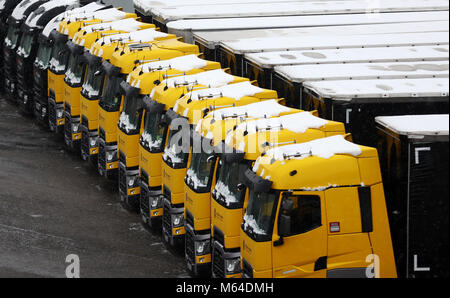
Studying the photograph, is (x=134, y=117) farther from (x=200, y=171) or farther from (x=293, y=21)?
(x=293, y=21)

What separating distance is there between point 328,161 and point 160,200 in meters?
5.61

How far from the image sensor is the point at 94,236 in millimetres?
18984

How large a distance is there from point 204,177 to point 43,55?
41.1ft

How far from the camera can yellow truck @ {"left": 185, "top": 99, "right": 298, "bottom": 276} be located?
623 inches

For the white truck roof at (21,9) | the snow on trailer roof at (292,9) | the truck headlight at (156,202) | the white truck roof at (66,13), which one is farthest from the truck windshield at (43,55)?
the truck headlight at (156,202)

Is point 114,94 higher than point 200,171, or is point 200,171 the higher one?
point 114,94

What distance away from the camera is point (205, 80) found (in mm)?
19500

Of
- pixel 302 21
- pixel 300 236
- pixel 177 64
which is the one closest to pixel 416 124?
pixel 300 236

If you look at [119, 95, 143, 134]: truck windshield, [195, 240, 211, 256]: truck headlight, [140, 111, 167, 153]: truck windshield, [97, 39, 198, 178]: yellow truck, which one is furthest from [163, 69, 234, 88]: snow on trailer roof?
[195, 240, 211, 256]: truck headlight

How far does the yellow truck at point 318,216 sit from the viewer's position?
44.4 feet

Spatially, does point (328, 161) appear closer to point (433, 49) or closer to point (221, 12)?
point (433, 49)

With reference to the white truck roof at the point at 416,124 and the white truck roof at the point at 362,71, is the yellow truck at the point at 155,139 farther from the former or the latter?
the white truck roof at the point at 416,124

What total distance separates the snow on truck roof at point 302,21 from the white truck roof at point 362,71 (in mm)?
7367
